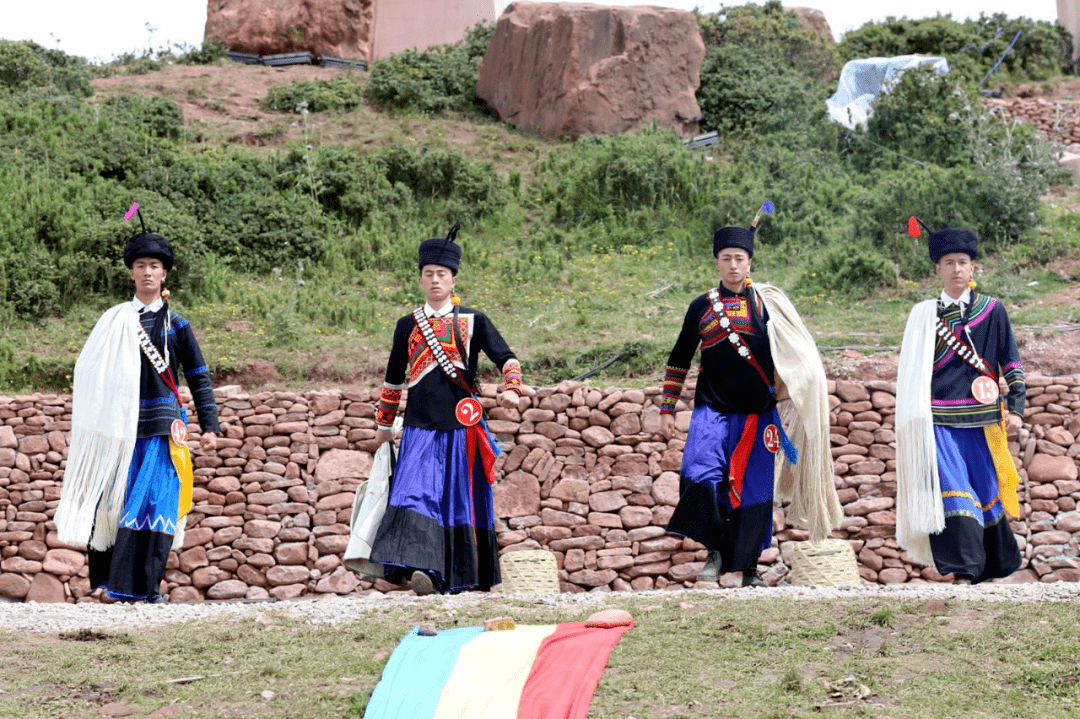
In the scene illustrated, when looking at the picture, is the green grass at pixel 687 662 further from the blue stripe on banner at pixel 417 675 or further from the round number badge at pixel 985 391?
the round number badge at pixel 985 391

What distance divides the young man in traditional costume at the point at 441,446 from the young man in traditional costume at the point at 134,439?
3.44 feet

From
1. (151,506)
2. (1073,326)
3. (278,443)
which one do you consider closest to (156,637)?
(151,506)

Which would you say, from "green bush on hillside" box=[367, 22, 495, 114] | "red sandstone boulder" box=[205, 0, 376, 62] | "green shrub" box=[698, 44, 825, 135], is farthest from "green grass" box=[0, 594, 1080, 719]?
"red sandstone boulder" box=[205, 0, 376, 62]

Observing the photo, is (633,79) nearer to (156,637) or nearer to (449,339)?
(449,339)

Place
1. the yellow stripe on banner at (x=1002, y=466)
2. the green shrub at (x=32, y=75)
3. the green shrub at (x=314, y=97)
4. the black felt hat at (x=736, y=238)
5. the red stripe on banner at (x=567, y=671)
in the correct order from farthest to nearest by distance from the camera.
Answer: the green shrub at (x=314, y=97) < the green shrub at (x=32, y=75) < the black felt hat at (x=736, y=238) < the yellow stripe on banner at (x=1002, y=466) < the red stripe on banner at (x=567, y=671)

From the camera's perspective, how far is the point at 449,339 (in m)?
7.12

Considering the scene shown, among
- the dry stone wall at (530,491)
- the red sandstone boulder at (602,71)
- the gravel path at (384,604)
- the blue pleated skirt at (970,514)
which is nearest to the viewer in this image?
the gravel path at (384,604)

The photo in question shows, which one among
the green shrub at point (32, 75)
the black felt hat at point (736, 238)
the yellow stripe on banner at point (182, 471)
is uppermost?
the green shrub at point (32, 75)

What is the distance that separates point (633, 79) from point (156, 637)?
13738 mm

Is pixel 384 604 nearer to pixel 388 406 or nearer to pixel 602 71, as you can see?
pixel 388 406

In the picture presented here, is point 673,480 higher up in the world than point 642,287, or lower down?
lower down

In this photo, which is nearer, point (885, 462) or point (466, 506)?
point (466, 506)

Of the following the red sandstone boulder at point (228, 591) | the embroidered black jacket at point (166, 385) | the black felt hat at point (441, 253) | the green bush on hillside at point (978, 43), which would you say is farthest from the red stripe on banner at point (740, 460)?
the green bush on hillside at point (978, 43)

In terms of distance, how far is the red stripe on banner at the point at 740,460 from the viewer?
22.8 ft
